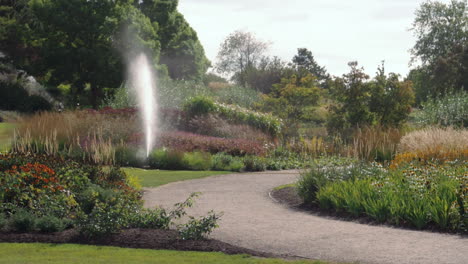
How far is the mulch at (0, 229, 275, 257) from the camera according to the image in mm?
6996

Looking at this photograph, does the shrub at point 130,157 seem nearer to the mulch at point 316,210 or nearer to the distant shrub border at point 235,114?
the mulch at point 316,210

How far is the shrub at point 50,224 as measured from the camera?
780 cm

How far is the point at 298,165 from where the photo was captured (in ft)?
57.3

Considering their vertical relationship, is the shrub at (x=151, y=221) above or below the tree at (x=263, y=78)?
below

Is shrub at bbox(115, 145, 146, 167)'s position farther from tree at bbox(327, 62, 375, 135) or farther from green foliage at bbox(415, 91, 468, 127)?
green foliage at bbox(415, 91, 468, 127)

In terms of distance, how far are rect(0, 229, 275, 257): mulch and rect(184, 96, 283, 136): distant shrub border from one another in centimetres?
1753

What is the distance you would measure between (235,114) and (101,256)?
19.5 metres

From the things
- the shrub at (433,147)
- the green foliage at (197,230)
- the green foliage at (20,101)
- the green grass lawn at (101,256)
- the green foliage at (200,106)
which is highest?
the green foliage at (20,101)

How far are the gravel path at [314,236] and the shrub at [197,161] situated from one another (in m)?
5.72

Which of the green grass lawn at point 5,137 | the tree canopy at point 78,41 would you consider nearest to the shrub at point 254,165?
the green grass lawn at point 5,137

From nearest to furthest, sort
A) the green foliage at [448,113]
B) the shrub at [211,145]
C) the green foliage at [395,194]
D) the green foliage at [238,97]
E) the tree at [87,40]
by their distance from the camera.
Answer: the green foliage at [395,194] → the shrub at [211,145] → the green foliage at [448,113] → the green foliage at [238,97] → the tree at [87,40]

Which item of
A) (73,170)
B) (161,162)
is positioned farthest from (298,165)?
(73,170)

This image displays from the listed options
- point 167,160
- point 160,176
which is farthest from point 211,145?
point 160,176

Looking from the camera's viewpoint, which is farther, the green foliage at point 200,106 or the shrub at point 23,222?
the green foliage at point 200,106
